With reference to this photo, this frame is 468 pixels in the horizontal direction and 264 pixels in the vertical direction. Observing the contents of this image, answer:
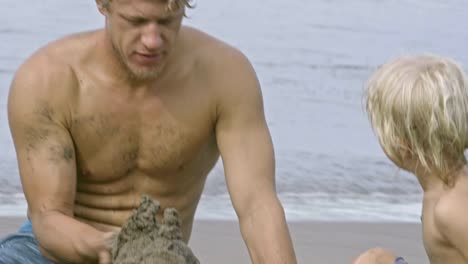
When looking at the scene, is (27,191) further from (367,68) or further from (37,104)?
(367,68)

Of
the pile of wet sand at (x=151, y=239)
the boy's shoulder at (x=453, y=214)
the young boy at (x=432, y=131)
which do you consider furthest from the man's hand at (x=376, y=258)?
the pile of wet sand at (x=151, y=239)

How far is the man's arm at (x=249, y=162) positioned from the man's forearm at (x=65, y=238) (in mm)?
535

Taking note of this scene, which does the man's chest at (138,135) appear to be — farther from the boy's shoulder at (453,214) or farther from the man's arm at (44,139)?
the boy's shoulder at (453,214)

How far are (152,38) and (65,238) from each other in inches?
26.7

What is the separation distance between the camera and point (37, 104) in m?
4.55

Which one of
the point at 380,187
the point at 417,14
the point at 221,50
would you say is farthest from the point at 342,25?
the point at 221,50

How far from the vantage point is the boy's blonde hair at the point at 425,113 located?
413 centimetres

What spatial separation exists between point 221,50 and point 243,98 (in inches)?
8.0

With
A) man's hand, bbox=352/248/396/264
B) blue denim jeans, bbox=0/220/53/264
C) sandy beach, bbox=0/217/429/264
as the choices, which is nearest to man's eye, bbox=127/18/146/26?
blue denim jeans, bbox=0/220/53/264

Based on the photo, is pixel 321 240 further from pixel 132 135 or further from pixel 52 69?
pixel 52 69

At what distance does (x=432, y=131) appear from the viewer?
412 cm

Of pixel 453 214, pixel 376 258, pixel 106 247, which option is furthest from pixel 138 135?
pixel 453 214

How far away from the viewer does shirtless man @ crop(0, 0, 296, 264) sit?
449 centimetres

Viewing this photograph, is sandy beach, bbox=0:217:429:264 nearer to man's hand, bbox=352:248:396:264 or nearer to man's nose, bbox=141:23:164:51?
man's hand, bbox=352:248:396:264
